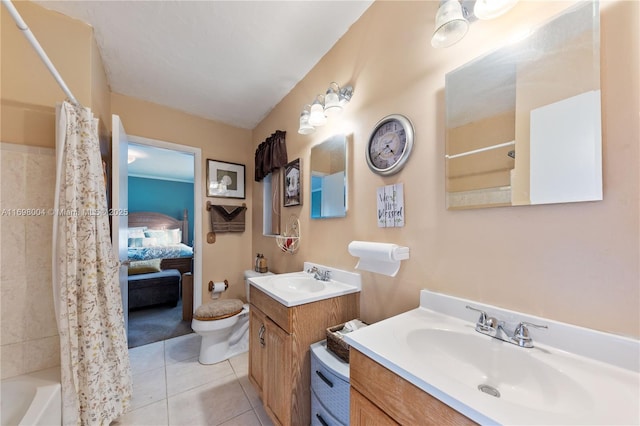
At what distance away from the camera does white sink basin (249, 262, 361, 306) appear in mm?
1174

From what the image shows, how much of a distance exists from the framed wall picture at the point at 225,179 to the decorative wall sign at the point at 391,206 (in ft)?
6.64

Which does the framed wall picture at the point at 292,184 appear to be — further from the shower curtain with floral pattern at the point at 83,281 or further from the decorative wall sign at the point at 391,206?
the shower curtain with floral pattern at the point at 83,281

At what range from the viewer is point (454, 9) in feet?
2.73

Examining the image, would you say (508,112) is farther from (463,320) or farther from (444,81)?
(463,320)

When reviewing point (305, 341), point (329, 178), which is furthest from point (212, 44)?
point (305, 341)

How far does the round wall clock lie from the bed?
10.9 feet

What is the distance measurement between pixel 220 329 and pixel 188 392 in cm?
42

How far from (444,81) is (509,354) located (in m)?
1.06

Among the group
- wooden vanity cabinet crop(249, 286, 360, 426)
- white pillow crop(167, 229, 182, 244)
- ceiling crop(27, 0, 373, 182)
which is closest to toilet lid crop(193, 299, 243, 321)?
wooden vanity cabinet crop(249, 286, 360, 426)

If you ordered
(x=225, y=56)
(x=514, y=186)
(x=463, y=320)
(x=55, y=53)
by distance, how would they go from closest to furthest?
1. (x=514, y=186)
2. (x=463, y=320)
3. (x=55, y=53)
4. (x=225, y=56)

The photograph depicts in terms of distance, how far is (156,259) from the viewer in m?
3.57

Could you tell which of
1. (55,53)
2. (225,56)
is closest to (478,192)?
(225,56)

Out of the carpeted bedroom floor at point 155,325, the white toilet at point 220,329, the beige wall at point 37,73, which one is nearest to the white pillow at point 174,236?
the carpeted bedroom floor at point 155,325

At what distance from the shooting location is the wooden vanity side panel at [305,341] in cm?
113
